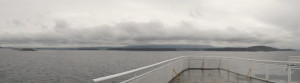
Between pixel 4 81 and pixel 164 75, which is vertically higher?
pixel 164 75

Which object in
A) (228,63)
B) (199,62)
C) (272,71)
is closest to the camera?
(272,71)

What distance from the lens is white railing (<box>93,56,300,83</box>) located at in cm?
→ 662

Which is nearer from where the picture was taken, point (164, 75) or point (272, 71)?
point (164, 75)

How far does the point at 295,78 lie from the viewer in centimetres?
821

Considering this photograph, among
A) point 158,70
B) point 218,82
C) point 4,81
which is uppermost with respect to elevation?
point 158,70

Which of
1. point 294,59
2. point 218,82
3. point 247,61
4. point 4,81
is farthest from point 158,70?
point 4,81

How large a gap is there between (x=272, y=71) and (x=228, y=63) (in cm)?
441

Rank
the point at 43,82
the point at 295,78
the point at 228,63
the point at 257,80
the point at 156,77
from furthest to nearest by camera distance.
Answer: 1. the point at 43,82
2. the point at 228,63
3. the point at 257,80
4. the point at 295,78
5. the point at 156,77

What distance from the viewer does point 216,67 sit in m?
15.1

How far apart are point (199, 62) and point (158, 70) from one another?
7777mm

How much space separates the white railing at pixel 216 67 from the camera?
261 inches

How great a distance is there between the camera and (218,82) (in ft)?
32.1

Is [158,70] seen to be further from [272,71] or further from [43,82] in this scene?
[43,82]

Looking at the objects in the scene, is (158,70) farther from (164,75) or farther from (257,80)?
(257,80)
